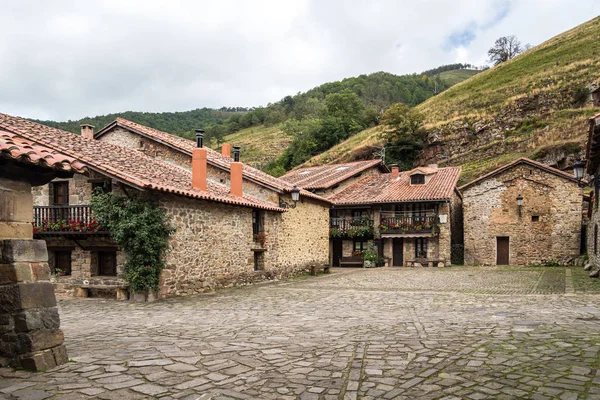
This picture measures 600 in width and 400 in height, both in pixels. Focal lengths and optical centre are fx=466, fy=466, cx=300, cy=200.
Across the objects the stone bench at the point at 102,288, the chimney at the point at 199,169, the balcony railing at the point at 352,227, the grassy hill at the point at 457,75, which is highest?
the grassy hill at the point at 457,75

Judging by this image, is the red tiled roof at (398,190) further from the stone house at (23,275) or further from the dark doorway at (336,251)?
the stone house at (23,275)

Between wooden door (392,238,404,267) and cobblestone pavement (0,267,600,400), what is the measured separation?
692 inches

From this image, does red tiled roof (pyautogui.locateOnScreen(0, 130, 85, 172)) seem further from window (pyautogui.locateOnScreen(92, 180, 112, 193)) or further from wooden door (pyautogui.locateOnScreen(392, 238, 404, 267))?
wooden door (pyautogui.locateOnScreen(392, 238, 404, 267))

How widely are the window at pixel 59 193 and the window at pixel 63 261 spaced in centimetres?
151

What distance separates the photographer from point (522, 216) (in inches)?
1048

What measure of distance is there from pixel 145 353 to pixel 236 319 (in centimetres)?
304

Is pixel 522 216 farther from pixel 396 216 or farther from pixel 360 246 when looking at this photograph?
pixel 360 246

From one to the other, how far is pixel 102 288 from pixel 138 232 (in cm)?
233

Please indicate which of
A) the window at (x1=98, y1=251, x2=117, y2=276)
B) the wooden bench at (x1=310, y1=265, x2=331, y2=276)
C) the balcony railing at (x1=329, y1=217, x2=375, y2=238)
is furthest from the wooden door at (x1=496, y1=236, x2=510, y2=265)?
the window at (x1=98, y1=251, x2=117, y2=276)

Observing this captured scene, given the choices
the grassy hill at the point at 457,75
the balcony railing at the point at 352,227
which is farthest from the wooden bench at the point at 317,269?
the grassy hill at the point at 457,75

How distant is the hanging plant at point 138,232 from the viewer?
483 inches

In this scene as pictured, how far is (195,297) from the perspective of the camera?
13.0 meters

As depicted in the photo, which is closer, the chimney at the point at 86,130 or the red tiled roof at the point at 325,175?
the chimney at the point at 86,130

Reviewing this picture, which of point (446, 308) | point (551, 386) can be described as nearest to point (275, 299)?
point (446, 308)
